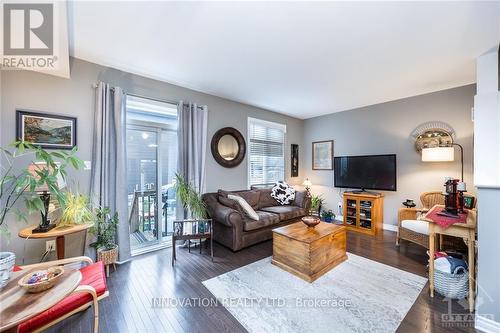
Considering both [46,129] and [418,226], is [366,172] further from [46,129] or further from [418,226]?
[46,129]

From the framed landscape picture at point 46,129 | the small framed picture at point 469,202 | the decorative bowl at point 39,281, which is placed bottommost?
the decorative bowl at point 39,281

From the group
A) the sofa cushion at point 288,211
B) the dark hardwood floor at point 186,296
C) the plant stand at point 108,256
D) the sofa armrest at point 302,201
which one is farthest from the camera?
the sofa armrest at point 302,201

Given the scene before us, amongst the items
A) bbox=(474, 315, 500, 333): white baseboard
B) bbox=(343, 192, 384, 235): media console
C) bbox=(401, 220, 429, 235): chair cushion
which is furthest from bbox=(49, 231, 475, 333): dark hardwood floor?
bbox=(343, 192, 384, 235): media console

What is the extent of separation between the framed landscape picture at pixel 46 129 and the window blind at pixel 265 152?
A: 9.93 feet

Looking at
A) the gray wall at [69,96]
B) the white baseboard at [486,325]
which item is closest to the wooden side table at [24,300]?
the gray wall at [69,96]

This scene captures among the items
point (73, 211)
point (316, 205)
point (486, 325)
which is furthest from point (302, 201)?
point (73, 211)

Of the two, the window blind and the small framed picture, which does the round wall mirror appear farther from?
the small framed picture

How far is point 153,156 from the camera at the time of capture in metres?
3.36

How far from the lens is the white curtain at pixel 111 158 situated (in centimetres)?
264

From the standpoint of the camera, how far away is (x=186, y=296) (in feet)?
6.88

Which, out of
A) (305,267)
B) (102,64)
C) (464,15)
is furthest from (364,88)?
(102,64)

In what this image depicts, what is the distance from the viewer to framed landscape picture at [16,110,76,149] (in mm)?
2250

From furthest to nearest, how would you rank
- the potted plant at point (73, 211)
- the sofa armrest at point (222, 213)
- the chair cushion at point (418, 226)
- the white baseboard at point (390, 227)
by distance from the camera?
1. the white baseboard at point (390, 227)
2. the sofa armrest at point (222, 213)
3. the chair cushion at point (418, 226)
4. the potted plant at point (73, 211)

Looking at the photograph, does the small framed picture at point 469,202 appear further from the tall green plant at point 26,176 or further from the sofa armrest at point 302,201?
the tall green plant at point 26,176
